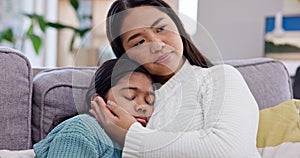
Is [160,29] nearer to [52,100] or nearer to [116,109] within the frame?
[116,109]

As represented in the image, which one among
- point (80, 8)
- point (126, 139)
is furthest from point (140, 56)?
point (80, 8)

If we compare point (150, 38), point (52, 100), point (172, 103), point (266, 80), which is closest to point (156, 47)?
point (150, 38)

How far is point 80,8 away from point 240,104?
218cm

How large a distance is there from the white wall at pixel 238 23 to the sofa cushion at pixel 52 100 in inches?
55.1

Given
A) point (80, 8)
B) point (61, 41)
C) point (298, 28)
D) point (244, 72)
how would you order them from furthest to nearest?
point (61, 41) < point (80, 8) < point (298, 28) < point (244, 72)

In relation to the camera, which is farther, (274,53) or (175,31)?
(274,53)

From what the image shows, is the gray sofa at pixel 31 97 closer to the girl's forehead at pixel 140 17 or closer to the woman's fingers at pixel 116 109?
the woman's fingers at pixel 116 109

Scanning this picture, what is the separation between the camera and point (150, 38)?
0.93 metres

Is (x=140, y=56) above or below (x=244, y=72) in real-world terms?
above

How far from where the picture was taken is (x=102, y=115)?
967 millimetres

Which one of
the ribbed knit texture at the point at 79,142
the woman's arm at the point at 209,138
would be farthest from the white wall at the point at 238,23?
the ribbed knit texture at the point at 79,142

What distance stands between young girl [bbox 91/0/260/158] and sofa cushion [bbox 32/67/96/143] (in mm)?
219

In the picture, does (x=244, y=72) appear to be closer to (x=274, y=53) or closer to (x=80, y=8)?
(x=274, y=53)

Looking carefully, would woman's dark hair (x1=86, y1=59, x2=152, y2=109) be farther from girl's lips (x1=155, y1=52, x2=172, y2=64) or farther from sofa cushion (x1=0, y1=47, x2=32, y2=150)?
sofa cushion (x1=0, y1=47, x2=32, y2=150)
